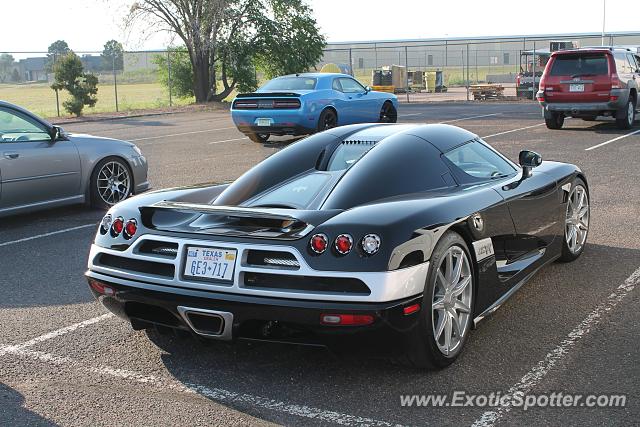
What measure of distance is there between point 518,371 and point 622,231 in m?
3.88

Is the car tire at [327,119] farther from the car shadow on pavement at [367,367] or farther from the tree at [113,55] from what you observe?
the tree at [113,55]

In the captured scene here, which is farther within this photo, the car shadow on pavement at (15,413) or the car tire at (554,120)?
the car tire at (554,120)

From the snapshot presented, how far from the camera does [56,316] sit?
17.9ft

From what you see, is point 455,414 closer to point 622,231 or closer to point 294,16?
point 622,231

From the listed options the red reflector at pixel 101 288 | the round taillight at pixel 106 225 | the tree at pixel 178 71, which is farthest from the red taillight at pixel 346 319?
the tree at pixel 178 71

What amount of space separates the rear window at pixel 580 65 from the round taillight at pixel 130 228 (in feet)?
48.4

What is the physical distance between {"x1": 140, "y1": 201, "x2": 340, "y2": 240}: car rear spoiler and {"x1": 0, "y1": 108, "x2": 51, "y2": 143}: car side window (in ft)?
15.4

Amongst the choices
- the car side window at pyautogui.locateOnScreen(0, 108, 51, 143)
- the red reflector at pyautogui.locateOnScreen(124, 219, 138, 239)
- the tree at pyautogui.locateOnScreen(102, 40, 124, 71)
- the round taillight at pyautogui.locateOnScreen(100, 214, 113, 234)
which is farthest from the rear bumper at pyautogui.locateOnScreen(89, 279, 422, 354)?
the tree at pyautogui.locateOnScreen(102, 40, 124, 71)

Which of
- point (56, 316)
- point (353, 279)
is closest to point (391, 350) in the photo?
point (353, 279)

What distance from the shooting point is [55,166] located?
8766mm

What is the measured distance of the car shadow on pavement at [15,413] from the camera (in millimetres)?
3762

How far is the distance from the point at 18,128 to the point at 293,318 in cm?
586

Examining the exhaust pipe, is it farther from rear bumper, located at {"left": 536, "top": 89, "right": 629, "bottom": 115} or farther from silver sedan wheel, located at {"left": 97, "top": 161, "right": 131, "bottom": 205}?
rear bumper, located at {"left": 536, "top": 89, "right": 629, "bottom": 115}

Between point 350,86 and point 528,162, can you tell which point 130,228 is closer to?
point 528,162
